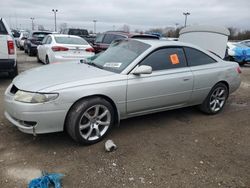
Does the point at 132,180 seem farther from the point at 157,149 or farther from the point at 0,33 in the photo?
the point at 0,33

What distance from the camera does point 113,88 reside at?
3.59 metres

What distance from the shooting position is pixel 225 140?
13.2 ft

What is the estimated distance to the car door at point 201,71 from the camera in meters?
4.57

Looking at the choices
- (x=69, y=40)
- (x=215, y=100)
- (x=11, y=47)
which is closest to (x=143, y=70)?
(x=215, y=100)

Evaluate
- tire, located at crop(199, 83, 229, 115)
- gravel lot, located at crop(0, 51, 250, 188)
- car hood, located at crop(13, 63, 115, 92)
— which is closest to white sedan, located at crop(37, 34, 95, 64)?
gravel lot, located at crop(0, 51, 250, 188)

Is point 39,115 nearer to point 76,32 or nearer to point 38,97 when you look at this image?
point 38,97

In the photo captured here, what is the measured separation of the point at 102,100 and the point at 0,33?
4.34 meters

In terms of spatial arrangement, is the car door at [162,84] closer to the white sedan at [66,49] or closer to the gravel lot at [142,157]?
the gravel lot at [142,157]

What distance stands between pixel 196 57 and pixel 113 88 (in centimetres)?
199

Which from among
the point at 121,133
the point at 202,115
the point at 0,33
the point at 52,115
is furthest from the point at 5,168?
the point at 0,33

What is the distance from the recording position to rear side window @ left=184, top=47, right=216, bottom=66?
459 centimetres

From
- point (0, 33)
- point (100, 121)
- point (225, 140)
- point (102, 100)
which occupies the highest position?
point (0, 33)

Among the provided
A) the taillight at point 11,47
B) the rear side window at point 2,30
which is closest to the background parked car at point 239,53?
the taillight at point 11,47

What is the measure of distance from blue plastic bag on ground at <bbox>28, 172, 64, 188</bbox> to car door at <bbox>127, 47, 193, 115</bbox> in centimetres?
156
